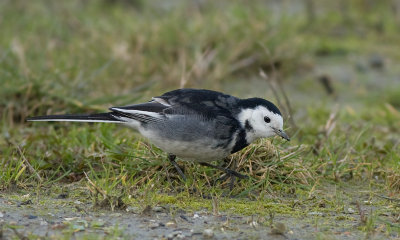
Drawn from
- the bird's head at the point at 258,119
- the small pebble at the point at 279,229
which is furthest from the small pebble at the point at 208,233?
the bird's head at the point at 258,119

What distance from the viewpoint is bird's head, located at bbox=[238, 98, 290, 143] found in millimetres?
4500

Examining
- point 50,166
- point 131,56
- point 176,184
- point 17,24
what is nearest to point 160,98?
point 176,184

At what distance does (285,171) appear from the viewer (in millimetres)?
4805

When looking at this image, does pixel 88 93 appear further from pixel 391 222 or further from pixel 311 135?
pixel 391 222

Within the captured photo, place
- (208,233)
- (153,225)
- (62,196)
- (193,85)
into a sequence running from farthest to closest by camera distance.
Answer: (193,85), (62,196), (153,225), (208,233)

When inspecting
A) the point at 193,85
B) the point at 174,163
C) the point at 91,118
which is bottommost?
the point at 174,163

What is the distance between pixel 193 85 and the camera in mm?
7434

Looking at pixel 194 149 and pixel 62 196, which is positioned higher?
pixel 194 149

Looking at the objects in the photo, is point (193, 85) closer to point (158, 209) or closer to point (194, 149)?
point (194, 149)

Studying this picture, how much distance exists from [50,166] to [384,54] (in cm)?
610

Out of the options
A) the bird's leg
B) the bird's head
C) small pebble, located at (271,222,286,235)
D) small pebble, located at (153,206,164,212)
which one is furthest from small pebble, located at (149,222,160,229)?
the bird's head

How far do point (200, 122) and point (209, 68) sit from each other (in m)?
3.56

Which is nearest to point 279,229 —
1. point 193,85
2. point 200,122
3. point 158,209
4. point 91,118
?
point 158,209

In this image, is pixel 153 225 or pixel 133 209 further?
pixel 133 209
